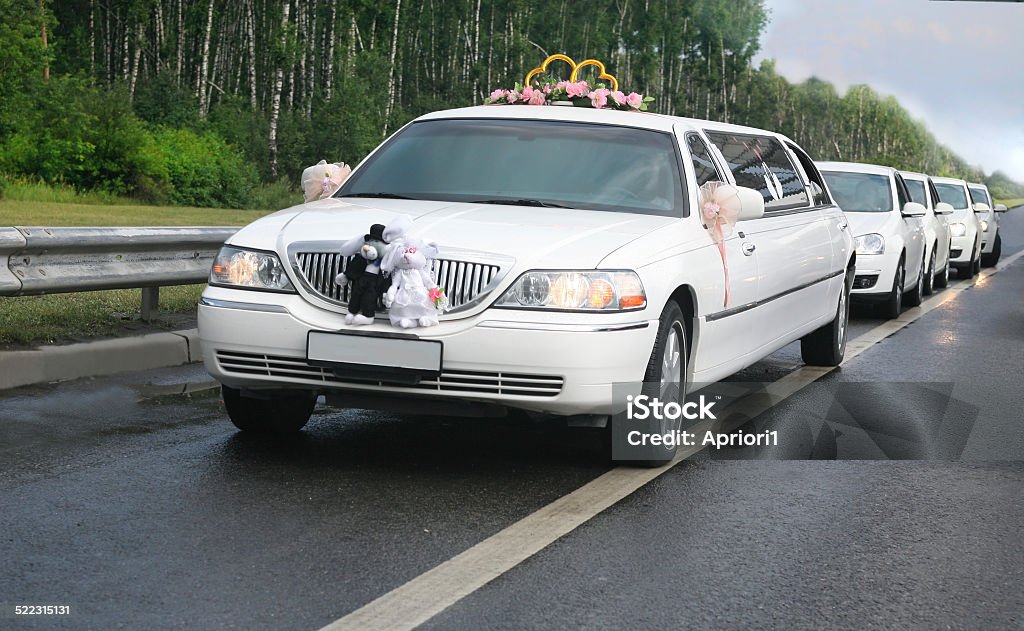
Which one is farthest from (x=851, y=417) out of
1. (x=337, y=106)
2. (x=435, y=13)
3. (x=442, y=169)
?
(x=435, y=13)

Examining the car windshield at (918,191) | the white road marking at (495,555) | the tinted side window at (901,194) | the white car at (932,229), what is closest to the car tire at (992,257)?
the white car at (932,229)

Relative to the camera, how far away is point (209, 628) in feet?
12.8

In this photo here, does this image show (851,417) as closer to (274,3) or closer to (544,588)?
(544,588)

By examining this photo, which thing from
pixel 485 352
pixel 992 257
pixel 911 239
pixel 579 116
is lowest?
pixel 992 257

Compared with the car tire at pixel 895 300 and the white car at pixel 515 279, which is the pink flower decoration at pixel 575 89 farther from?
the car tire at pixel 895 300

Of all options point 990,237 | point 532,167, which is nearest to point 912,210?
point 532,167

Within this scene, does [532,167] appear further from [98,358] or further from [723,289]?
[98,358]

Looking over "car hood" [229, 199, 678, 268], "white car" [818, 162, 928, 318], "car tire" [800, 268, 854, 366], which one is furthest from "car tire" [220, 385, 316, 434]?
"white car" [818, 162, 928, 318]

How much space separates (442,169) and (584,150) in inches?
28.2

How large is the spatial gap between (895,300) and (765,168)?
634cm

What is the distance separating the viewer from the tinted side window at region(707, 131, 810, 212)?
8002mm

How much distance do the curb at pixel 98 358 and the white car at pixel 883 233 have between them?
295 inches

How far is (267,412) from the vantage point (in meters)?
6.68

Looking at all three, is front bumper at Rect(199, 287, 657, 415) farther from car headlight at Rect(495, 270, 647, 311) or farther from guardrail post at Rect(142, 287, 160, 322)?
guardrail post at Rect(142, 287, 160, 322)
